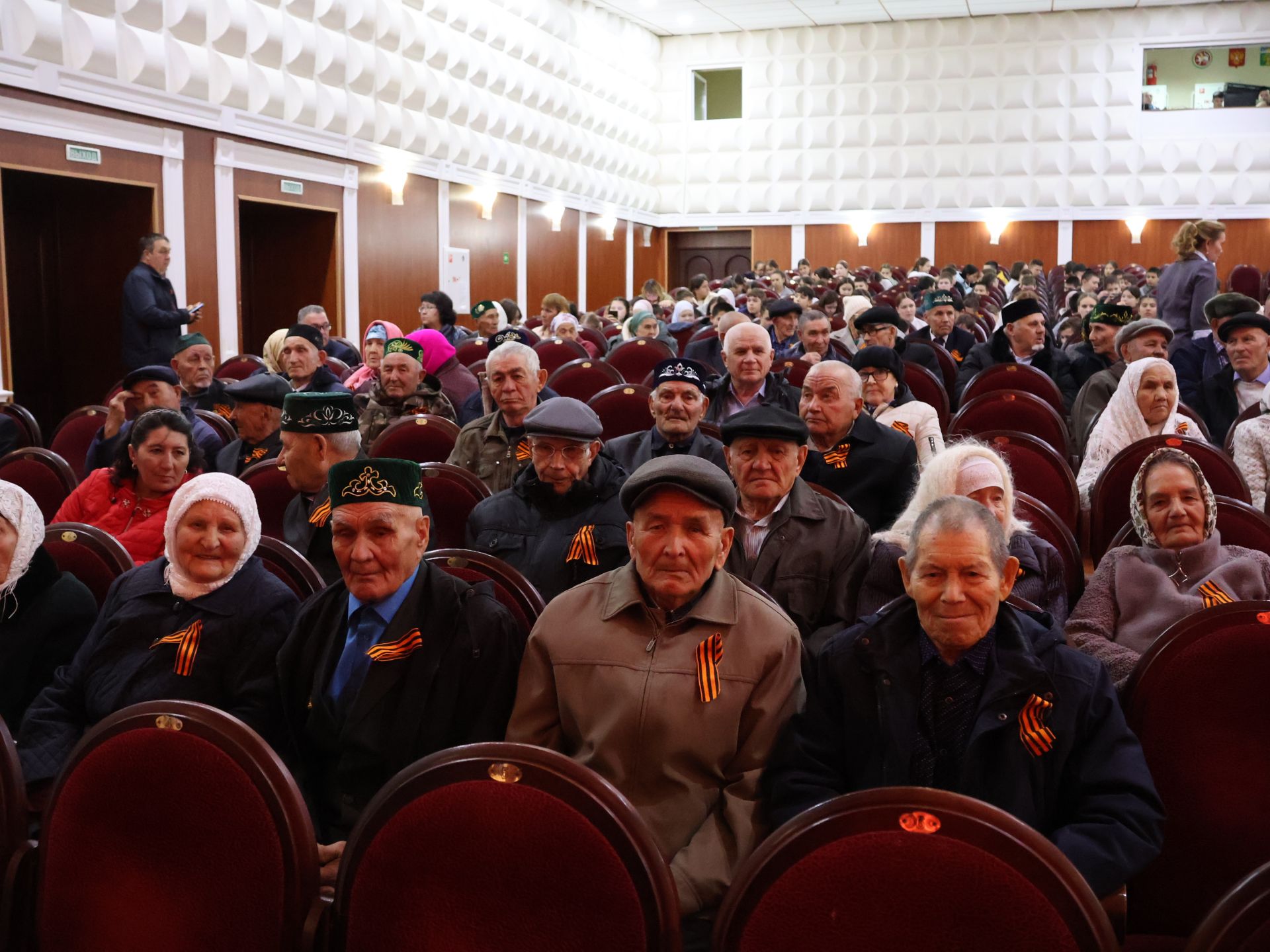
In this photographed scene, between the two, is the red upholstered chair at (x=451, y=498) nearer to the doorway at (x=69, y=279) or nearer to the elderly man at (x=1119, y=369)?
the elderly man at (x=1119, y=369)

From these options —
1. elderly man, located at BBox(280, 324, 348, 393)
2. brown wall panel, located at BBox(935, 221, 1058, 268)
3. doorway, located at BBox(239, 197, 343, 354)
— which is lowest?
elderly man, located at BBox(280, 324, 348, 393)

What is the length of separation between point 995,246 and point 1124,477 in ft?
57.6

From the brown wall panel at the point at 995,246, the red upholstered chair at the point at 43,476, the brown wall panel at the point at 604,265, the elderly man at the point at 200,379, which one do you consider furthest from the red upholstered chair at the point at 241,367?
the brown wall panel at the point at 995,246

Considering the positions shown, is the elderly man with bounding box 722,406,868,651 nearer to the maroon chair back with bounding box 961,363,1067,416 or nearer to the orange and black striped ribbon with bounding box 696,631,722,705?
the orange and black striped ribbon with bounding box 696,631,722,705

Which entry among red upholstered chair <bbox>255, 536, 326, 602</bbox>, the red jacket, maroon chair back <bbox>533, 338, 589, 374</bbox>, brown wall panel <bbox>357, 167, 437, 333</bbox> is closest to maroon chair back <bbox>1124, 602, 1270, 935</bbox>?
red upholstered chair <bbox>255, 536, 326, 602</bbox>

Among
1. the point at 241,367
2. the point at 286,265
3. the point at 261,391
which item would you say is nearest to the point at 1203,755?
the point at 261,391

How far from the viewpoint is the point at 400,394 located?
5.69 meters

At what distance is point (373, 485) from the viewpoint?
2613mm

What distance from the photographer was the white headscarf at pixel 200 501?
2.75m

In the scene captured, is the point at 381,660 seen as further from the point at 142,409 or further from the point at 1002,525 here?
the point at 142,409

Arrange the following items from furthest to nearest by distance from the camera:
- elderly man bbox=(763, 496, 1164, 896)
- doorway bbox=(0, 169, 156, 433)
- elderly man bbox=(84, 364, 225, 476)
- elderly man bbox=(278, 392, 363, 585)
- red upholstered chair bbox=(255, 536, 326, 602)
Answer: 1. doorway bbox=(0, 169, 156, 433)
2. elderly man bbox=(84, 364, 225, 476)
3. elderly man bbox=(278, 392, 363, 585)
4. red upholstered chair bbox=(255, 536, 326, 602)
5. elderly man bbox=(763, 496, 1164, 896)

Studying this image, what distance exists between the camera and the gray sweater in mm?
2758

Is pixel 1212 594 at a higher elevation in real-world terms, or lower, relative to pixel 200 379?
lower

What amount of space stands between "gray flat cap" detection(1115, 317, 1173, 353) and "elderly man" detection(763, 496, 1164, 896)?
3.91m
